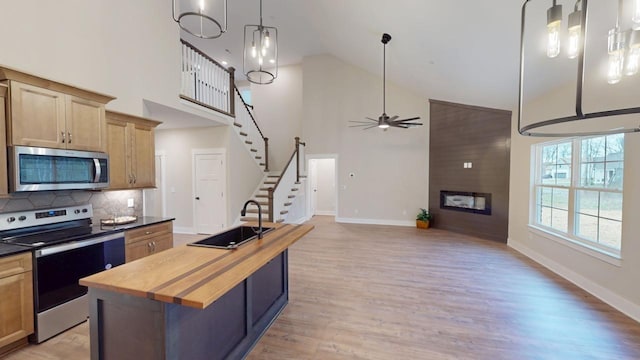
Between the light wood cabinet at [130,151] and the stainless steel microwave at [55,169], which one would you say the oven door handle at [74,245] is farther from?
the light wood cabinet at [130,151]

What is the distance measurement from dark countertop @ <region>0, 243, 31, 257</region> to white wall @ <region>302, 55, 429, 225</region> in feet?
21.7

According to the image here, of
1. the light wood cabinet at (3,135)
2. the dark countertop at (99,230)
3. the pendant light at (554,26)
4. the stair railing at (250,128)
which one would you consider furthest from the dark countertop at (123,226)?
the pendant light at (554,26)

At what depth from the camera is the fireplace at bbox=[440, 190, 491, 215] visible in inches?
245

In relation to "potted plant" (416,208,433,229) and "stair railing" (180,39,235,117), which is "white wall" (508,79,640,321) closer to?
"potted plant" (416,208,433,229)

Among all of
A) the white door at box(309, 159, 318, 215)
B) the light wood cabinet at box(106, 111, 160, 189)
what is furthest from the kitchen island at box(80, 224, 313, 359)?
the white door at box(309, 159, 318, 215)

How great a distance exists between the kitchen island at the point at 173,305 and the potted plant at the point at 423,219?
6070 millimetres

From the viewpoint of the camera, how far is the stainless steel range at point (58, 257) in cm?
236

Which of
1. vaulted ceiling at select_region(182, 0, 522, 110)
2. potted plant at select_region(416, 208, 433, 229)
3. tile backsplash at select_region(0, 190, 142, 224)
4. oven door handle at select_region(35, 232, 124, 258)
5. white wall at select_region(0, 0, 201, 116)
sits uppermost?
vaulted ceiling at select_region(182, 0, 522, 110)

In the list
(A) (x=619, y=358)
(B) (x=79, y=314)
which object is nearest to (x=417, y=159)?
(A) (x=619, y=358)

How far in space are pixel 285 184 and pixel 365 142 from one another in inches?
111

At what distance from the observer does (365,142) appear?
314 inches

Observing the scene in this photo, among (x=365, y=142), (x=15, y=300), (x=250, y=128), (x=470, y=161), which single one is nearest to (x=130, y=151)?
(x=15, y=300)

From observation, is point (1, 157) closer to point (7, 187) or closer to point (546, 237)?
point (7, 187)

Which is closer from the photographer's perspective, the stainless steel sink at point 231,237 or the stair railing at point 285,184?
the stainless steel sink at point 231,237
